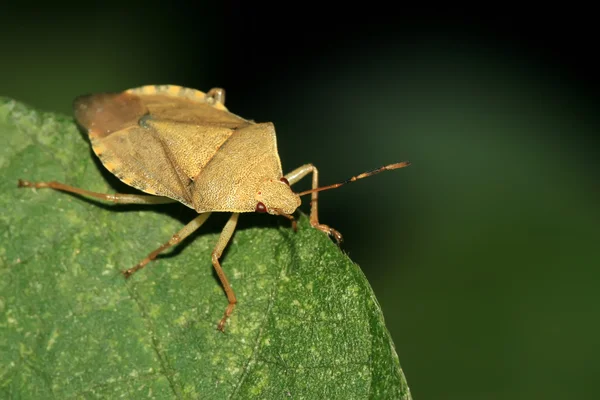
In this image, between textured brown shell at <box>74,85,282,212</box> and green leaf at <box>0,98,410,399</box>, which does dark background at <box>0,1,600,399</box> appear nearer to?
textured brown shell at <box>74,85,282,212</box>

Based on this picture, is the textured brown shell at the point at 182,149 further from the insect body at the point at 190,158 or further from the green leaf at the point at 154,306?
the green leaf at the point at 154,306

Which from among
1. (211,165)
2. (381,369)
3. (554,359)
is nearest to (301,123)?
(211,165)

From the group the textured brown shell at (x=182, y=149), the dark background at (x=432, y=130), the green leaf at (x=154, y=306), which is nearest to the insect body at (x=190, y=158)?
the textured brown shell at (x=182, y=149)

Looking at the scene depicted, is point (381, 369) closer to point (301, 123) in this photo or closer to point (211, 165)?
point (211, 165)

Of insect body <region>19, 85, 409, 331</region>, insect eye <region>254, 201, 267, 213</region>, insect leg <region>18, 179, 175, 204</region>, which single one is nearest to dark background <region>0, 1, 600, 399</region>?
insect body <region>19, 85, 409, 331</region>

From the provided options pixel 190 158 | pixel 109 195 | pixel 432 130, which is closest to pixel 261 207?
pixel 190 158
